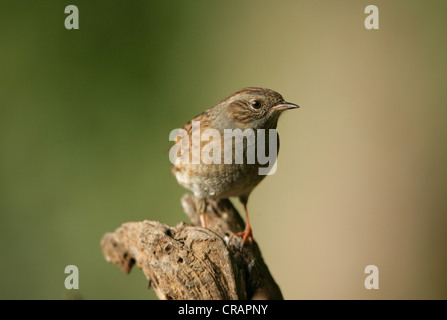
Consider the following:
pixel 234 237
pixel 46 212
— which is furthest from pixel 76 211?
pixel 234 237

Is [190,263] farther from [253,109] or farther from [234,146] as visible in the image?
[253,109]

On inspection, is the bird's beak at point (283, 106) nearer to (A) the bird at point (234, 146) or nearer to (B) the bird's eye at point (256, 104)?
(A) the bird at point (234, 146)

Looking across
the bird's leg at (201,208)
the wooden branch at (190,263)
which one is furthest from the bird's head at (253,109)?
the wooden branch at (190,263)

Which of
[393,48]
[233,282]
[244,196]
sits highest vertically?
[393,48]

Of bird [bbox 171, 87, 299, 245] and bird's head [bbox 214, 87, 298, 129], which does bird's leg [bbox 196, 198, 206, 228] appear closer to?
bird [bbox 171, 87, 299, 245]

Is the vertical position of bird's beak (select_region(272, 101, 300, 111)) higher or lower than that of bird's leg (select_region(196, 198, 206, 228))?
higher

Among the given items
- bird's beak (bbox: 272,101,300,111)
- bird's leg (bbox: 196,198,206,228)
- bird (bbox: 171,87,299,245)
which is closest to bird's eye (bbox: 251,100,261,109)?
bird (bbox: 171,87,299,245)

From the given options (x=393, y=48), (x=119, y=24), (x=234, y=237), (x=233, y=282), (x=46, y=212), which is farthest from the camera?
(x=119, y=24)
